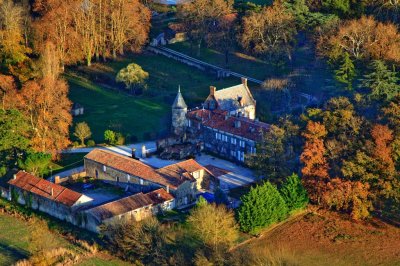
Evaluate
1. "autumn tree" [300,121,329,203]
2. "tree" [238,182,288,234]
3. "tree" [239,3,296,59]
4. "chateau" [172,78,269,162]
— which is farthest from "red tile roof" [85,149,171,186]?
"tree" [239,3,296,59]

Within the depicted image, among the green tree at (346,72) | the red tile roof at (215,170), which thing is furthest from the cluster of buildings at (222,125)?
the green tree at (346,72)

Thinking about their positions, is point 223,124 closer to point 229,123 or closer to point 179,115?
point 229,123

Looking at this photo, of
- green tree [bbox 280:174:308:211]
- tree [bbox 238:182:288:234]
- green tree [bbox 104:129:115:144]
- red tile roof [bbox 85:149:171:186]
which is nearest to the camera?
tree [bbox 238:182:288:234]

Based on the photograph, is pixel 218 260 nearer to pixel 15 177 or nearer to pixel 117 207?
pixel 117 207

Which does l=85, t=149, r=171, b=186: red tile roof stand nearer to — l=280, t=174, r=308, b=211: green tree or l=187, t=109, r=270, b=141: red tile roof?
l=280, t=174, r=308, b=211: green tree

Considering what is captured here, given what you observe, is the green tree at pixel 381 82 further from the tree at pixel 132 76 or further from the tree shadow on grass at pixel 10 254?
the tree shadow on grass at pixel 10 254

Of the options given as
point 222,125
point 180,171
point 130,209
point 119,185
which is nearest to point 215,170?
point 180,171
